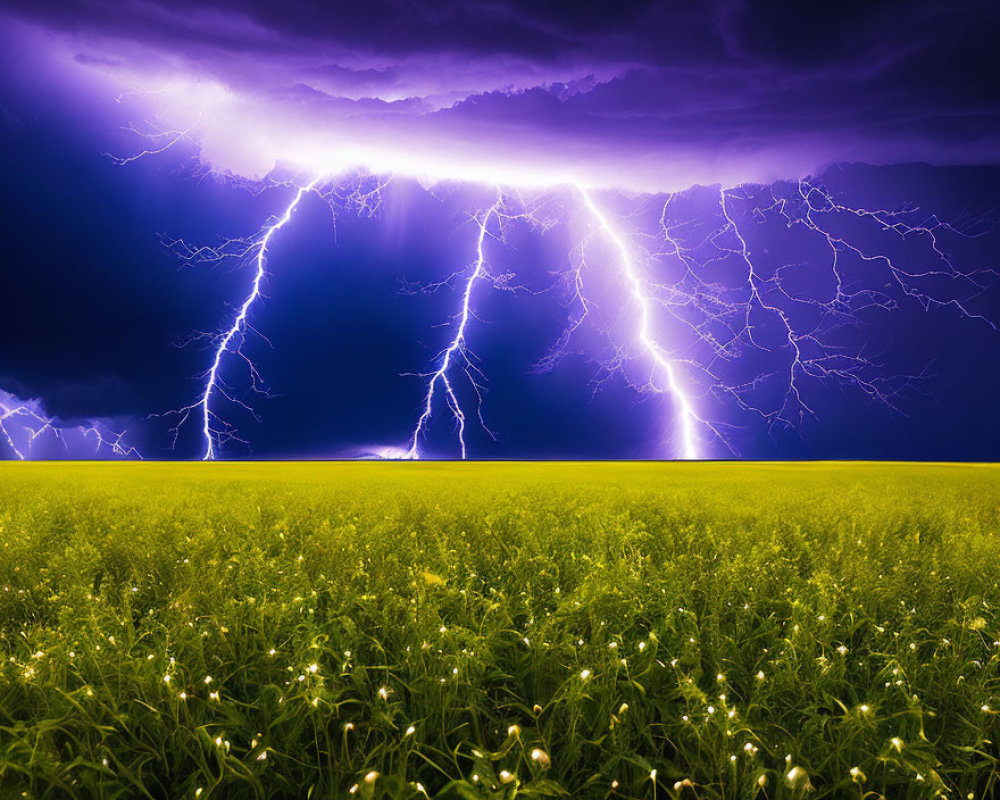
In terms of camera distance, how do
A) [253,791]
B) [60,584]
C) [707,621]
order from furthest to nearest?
[60,584] < [707,621] < [253,791]

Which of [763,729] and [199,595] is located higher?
[199,595]

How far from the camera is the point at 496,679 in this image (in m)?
2.52

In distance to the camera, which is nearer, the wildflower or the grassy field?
the wildflower

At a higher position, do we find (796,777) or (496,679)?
(796,777)

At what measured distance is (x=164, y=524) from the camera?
6141 millimetres

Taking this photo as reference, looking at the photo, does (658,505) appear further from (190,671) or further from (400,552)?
(190,671)

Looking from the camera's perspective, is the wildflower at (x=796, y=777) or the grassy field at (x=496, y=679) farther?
the grassy field at (x=496, y=679)

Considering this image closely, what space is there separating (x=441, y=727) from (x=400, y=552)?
9.01 feet

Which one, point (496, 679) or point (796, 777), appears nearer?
point (796, 777)

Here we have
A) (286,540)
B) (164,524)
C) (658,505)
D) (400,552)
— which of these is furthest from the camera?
(658,505)

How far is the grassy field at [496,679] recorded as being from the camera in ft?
5.86

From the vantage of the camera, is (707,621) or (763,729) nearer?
(763,729)

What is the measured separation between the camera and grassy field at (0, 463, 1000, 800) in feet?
5.86

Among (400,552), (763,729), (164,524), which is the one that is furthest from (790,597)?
(164,524)
